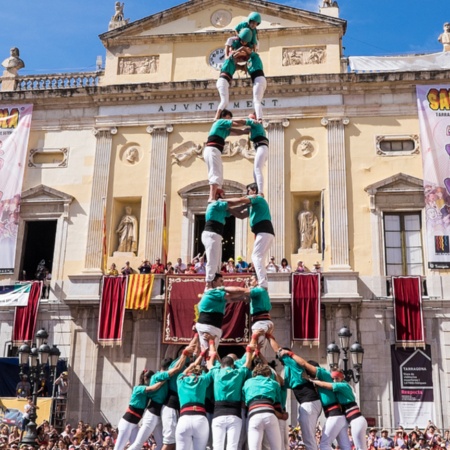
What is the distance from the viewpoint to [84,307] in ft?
74.7

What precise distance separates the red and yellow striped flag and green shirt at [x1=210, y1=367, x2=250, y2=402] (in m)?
12.2

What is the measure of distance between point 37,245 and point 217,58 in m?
10.1

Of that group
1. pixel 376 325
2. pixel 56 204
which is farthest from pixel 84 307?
pixel 376 325

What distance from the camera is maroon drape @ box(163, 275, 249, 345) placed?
20703 mm

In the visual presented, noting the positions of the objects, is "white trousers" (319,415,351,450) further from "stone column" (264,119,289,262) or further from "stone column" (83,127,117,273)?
"stone column" (83,127,117,273)

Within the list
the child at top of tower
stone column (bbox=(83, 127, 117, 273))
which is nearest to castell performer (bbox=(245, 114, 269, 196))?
the child at top of tower

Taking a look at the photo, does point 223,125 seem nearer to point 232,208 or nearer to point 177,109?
point 232,208

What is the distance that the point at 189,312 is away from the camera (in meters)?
21.3

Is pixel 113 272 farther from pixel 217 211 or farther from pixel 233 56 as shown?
pixel 217 211

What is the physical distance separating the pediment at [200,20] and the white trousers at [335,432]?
1859 cm

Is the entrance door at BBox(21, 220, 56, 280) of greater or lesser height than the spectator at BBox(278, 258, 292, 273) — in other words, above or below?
above

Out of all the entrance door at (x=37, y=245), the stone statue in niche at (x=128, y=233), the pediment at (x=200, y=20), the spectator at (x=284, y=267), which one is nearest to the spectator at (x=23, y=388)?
the entrance door at (x=37, y=245)

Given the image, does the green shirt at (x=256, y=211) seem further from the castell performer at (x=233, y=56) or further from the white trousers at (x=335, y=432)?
the white trousers at (x=335, y=432)

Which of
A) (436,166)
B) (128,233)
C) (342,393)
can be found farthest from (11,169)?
(342,393)
